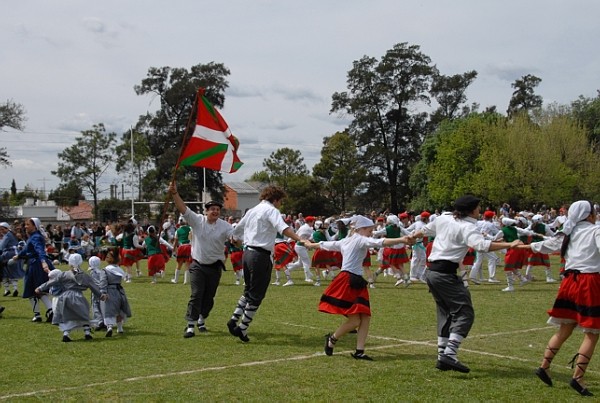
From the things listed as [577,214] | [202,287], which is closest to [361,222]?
[577,214]

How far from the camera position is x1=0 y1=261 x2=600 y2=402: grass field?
725 cm

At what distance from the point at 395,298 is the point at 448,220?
8049 mm

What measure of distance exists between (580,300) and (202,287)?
5760mm

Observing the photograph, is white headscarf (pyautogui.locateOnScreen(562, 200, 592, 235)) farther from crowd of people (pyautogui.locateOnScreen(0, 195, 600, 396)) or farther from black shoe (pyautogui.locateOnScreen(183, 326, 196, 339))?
black shoe (pyautogui.locateOnScreen(183, 326, 196, 339))

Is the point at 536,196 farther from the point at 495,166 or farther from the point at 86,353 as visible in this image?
the point at 86,353

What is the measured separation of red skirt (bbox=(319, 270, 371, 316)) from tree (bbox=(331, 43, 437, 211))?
58306 millimetres

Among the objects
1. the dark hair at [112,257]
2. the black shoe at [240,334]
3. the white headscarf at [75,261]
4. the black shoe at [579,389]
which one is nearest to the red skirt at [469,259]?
the black shoe at [240,334]

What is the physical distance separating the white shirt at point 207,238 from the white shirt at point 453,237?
370 cm

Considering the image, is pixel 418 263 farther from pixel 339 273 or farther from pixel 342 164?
pixel 342 164

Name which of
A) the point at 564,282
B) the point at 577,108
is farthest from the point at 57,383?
the point at 577,108

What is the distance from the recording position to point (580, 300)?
7.32 m

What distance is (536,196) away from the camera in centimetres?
5425

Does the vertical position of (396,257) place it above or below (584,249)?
below

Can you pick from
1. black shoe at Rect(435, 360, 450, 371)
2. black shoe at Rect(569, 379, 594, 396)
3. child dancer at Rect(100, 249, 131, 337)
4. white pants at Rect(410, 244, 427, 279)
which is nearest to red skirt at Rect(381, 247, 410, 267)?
white pants at Rect(410, 244, 427, 279)
